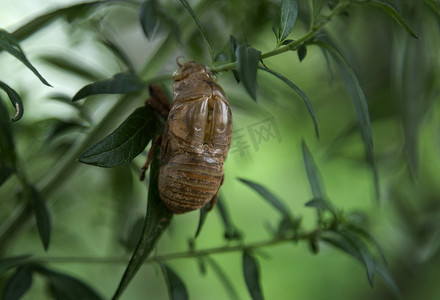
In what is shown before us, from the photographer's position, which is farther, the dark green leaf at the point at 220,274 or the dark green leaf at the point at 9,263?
the dark green leaf at the point at 220,274

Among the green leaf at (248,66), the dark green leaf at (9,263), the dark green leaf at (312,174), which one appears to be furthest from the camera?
the dark green leaf at (312,174)

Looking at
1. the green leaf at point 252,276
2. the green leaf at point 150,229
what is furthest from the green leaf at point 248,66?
the green leaf at point 252,276

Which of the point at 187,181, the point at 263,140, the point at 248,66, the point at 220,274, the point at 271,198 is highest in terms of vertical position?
the point at 248,66

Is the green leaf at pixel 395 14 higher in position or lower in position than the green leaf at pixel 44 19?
higher

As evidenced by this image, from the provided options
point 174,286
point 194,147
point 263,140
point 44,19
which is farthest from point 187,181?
point 263,140

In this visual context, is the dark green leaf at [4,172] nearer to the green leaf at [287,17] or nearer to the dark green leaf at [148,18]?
the dark green leaf at [148,18]

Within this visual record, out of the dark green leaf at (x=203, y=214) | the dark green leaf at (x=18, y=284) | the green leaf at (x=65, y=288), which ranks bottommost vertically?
A: the green leaf at (x=65, y=288)

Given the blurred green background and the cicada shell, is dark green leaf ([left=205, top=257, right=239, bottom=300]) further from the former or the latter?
the cicada shell

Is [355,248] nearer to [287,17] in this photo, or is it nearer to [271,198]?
[271,198]

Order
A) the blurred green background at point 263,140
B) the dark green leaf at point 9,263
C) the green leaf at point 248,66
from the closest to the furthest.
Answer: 1. the green leaf at point 248,66
2. the dark green leaf at point 9,263
3. the blurred green background at point 263,140
